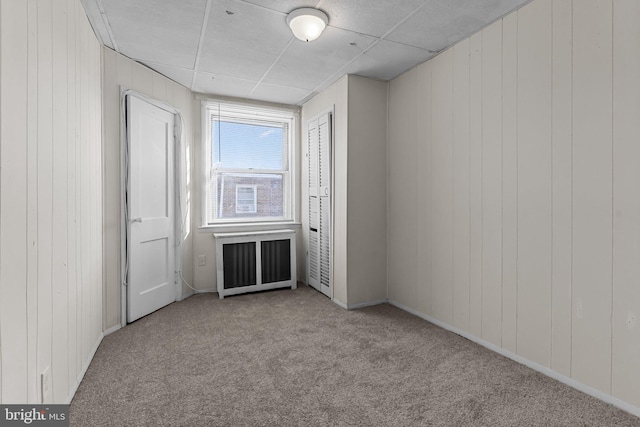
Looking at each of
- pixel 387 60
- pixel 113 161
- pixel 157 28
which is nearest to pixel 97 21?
pixel 157 28

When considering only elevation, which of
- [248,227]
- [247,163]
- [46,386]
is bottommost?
[46,386]

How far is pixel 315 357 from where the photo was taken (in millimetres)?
2379

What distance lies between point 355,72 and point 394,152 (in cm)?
91

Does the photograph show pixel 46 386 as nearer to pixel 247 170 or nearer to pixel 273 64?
pixel 273 64

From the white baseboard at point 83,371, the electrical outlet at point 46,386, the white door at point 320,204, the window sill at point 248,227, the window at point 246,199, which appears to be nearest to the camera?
the electrical outlet at point 46,386

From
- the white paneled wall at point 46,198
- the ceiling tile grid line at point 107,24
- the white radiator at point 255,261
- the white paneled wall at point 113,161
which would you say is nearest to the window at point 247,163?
the white radiator at point 255,261

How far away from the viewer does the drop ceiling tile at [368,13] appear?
2154 millimetres

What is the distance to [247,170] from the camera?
13.9 feet

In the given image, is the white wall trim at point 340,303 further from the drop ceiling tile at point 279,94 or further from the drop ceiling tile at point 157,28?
the drop ceiling tile at point 157,28

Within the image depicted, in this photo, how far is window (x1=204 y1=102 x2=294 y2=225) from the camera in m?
4.11

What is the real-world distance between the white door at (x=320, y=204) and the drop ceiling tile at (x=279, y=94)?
345 millimetres

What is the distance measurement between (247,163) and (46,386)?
3148mm

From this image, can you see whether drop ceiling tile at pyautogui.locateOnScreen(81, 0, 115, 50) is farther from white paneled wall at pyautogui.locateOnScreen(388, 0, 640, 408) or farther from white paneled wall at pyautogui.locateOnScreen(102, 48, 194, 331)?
white paneled wall at pyautogui.locateOnScreen(388, 0, 640, 408)

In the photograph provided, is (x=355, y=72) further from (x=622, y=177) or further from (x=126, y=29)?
(x=622, y=177)
